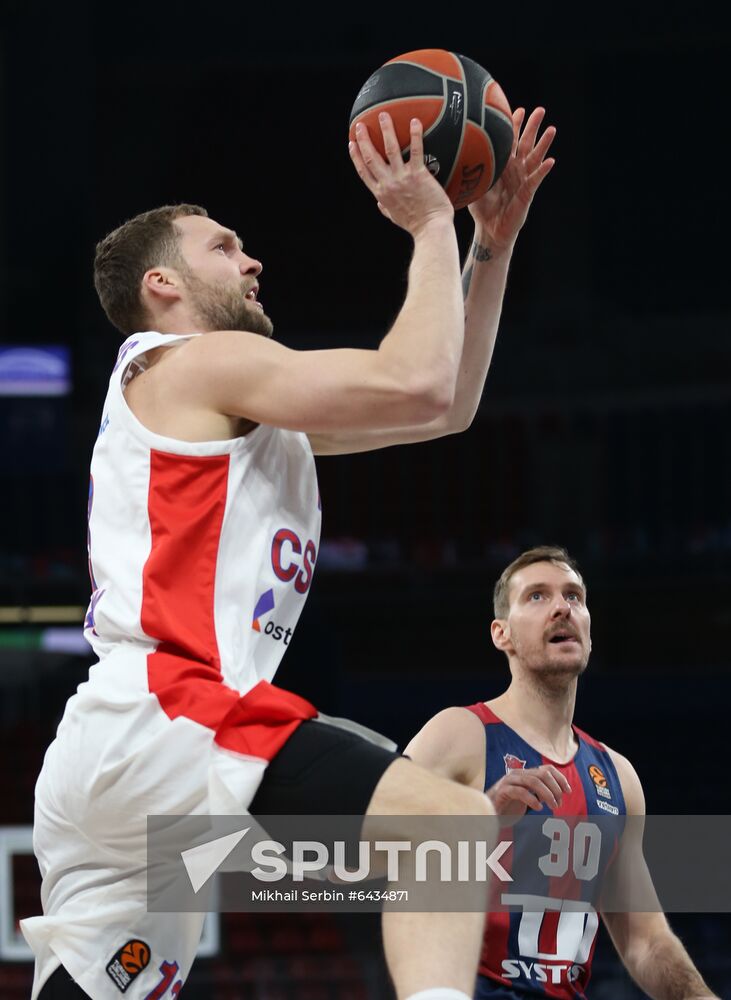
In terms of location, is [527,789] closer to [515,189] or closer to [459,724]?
[459,724]

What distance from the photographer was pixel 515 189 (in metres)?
3.23

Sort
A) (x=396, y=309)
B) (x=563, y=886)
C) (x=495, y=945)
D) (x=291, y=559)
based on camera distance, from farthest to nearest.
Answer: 1. (x=396, y=309)
2. (x=563, y=886)
3. (x=495, y=945)
4. (x=291, y=559)

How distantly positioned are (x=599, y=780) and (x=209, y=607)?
1.81 metres

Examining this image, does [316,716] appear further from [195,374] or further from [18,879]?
[18,879]

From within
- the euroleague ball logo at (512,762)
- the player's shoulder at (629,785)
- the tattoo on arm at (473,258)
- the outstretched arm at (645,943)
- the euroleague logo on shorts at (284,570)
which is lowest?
the outstretched arm at (645,943)

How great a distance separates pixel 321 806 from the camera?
7.68 ft

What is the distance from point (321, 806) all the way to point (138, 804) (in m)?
0.36

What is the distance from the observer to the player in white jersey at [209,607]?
7.84ft

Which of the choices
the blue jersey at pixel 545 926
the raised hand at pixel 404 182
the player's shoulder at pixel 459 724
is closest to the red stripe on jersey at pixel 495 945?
the blue jersey at pixel 545 926

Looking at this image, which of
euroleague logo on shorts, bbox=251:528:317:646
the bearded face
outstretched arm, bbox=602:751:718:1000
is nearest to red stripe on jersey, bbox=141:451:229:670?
euroleague logo on shorts, bbox=251:528:317:646

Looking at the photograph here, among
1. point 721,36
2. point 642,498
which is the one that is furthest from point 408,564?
point 721,36

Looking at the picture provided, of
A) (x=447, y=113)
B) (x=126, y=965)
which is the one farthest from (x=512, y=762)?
(x=447, y=113)

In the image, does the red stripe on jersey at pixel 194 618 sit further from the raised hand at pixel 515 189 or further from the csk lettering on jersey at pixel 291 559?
the raised hand at pixel 515 189

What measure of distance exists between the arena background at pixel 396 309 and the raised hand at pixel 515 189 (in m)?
7.81
